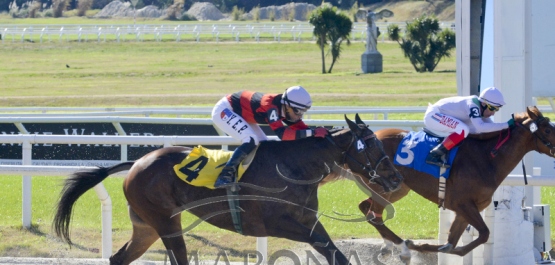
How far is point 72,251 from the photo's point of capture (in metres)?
6.65

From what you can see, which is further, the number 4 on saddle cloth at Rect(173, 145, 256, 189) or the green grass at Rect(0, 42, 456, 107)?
the green grass at Rect(0, 42, 456, 107)

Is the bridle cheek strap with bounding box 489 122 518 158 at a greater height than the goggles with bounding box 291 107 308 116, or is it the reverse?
the goggles with bounding box 291 107 308 116

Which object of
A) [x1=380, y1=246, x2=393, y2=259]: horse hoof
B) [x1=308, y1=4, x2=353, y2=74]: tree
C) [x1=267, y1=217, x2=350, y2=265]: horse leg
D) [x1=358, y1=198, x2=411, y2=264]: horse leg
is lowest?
[x1=308, y1=4, x2=353, y2=74]: tree

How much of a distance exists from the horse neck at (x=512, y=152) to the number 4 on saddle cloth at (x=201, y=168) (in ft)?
5.77

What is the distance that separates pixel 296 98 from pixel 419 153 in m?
1.34

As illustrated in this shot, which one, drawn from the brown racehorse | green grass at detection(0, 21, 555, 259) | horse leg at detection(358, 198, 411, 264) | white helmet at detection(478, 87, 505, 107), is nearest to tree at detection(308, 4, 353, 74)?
green grass at detection(0, 21, 555, 259)

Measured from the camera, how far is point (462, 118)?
6.16 m

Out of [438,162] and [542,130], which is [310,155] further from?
[542,130]

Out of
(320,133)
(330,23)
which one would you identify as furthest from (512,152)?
(330,23)

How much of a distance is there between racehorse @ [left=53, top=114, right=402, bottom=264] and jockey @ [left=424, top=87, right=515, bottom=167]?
0.89m

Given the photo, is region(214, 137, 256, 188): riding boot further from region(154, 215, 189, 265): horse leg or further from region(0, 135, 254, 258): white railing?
region(0, 135, 254, 258): white railing

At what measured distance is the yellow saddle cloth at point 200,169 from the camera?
520cm

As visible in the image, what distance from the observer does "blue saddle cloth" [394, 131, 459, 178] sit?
600 centimetres

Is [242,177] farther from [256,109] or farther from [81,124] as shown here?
[81,124]
